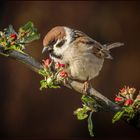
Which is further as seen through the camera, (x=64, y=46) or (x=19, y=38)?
(x=64, y=46)

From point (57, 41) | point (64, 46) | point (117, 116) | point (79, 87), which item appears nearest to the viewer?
point (117, 116)

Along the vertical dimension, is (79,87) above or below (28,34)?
below

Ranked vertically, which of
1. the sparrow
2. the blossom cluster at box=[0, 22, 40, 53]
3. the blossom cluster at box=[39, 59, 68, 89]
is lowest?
the sparrow

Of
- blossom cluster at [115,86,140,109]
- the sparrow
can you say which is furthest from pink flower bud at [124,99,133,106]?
the sparrow

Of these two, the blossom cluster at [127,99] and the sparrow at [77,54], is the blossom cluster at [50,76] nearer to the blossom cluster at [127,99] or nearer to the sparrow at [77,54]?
the blossom cluster at [127,99]

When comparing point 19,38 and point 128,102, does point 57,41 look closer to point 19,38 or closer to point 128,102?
point 19,38

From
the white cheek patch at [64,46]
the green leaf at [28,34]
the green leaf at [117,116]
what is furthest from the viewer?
the white cheek patch at [64,46]

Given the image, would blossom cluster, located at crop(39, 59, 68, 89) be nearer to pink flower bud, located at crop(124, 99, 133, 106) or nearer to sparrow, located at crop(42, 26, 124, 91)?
pink flower bud, located at crop(124, 99, 133, 106)

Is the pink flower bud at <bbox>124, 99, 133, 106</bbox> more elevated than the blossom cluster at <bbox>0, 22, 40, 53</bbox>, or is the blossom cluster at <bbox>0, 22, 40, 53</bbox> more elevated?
the blossom cluster at <bbox>0, 22, 40, 53</bbox>

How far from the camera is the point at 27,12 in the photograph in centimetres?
382

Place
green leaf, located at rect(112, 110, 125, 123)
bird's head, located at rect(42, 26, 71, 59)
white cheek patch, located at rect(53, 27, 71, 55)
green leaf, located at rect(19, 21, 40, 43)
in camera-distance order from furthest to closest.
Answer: white cheek patch, located at rect(53, 27, 71, 55) → bird's head, located at rect(42, 26, 71, 59) → green leaf, located at rect(19, 21, 40, 43) → green leaf, located at rect(112, 110, 125, 123)

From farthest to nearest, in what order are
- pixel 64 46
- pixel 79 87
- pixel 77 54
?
pixel 77 54 < pixel 64 46 < pixel 79 87

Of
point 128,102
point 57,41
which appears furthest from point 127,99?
point 57,41

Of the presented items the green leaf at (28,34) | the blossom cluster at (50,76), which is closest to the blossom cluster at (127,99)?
the blossom cluster at (50,76)
